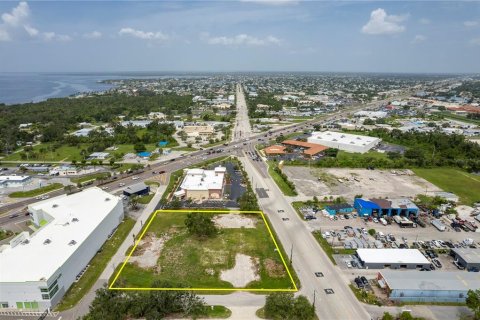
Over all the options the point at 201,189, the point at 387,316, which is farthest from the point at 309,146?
the point at 387,316

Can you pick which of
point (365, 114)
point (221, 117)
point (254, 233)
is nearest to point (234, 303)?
point (254, 233)

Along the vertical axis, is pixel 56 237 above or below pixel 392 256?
above

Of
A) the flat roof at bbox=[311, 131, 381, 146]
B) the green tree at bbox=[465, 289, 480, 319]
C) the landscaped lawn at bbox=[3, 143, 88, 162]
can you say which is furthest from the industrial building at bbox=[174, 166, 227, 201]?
the flat roof at bbox=[311, 131, 381, 146]

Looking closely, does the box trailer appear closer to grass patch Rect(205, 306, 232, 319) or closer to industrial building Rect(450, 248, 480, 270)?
industrial building Rect(450, 248, 480, 270)

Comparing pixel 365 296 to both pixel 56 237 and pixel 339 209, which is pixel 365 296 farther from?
pixel 56 237

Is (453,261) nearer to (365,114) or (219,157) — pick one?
(219,157)

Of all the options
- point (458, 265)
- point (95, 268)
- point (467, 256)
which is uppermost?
point (467, 256)

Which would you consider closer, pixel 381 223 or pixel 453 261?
pixel 453 261
